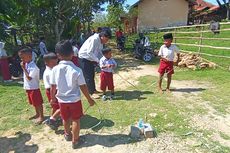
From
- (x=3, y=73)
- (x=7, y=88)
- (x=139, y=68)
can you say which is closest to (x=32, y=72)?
(x=7, y=88)

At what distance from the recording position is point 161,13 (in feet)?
110

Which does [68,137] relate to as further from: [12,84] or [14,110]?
[12,84]

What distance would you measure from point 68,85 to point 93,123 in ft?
4.56

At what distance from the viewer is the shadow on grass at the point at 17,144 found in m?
4.59

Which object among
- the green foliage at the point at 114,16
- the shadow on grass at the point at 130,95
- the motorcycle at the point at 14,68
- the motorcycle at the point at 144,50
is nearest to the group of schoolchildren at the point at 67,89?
the shadow on grass at the point at 130,95

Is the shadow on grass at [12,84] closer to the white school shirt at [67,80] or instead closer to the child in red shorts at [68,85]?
the child in red shorts at [68,85]

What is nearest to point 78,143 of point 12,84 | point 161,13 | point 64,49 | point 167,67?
point 64,49

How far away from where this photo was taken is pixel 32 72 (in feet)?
17.2

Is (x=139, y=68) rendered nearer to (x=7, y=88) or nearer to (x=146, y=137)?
(x=7, y=88)

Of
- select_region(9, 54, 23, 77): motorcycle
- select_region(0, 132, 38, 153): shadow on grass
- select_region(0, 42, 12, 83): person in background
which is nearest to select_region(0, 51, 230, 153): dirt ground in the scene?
select_region(0, 132, 38, 153): shadow on grass

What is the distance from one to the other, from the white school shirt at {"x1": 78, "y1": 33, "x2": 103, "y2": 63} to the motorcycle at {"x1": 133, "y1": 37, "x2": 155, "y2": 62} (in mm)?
6741

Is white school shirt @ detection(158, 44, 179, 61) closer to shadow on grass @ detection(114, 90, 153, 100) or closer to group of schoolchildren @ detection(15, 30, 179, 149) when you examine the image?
shadow on grass @ detection(114, 90, 153, 100)

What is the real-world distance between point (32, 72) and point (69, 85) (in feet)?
4.53

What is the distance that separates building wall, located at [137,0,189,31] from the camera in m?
33.3
